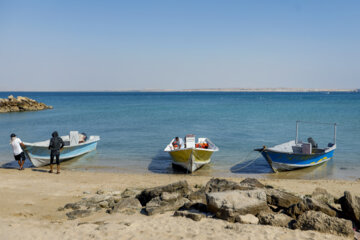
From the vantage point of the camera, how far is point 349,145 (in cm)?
2102

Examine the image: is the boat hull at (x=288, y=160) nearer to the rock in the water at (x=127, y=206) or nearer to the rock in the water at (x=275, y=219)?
the rock in the water at (x=275, y=219)

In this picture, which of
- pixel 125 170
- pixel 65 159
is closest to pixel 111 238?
pixel 125 170

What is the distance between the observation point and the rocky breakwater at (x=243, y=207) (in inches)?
268

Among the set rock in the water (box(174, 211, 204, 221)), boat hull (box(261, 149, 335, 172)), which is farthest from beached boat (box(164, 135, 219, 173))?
rock in the water (box(174, 211, 204, 221))

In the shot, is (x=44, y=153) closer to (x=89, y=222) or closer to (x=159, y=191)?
(x=159, y=191)

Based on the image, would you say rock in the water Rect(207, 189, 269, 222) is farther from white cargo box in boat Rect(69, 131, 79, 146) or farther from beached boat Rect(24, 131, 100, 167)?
white cargo box in boat Rect(69, 131, 79, 146)

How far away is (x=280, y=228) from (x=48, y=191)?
763 cm

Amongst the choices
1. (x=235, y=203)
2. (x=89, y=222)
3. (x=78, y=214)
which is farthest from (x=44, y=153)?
(x=235, y=203)

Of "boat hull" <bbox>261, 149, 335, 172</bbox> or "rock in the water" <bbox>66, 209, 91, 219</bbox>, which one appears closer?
"rock in the water" <bbox>66, 209, 91, 219</bbox>

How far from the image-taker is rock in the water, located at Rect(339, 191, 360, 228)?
7.12 metres

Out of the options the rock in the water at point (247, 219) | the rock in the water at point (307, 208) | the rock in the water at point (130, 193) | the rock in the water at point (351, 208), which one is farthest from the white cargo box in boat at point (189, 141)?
A: the rock in the water at point (351, 208)

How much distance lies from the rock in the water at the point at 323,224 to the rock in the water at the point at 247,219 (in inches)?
33.7

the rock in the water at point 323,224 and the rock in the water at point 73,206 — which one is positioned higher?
the rock in the water at point 323,224

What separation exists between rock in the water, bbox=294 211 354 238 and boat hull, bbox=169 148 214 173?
25.5ft
